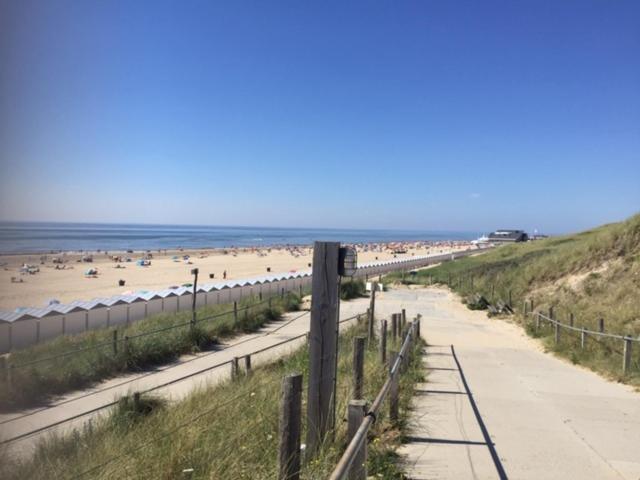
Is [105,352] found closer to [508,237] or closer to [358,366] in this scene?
[358,366]

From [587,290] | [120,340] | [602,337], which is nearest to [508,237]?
[587,290]

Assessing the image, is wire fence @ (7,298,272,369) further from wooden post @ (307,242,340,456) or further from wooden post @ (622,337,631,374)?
wooden post @ (622,337,631,374)

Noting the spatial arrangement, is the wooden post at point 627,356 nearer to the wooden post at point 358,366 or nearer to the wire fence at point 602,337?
the wire fence at point 602,337

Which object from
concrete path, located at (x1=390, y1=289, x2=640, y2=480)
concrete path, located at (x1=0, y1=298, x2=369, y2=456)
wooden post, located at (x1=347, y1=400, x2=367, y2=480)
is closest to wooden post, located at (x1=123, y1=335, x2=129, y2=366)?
concrete path, located at (x1=0, y1=298, x2=369, y2=456)

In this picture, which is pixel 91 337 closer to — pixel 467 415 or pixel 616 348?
pixel 467 415

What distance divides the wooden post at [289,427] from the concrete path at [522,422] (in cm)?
177

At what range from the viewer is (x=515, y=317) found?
20.2 metres

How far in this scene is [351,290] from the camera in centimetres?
2781

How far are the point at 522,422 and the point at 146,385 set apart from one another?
24.0 ft

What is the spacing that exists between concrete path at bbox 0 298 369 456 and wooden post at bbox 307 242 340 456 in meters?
2.21

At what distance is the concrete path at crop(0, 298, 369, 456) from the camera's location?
752cm

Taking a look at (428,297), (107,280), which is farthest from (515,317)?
(107,280)

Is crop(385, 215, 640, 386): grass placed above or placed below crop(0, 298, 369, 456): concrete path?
above

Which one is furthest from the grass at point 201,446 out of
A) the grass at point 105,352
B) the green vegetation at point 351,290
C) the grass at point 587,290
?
the green vegetation at point 351,290
